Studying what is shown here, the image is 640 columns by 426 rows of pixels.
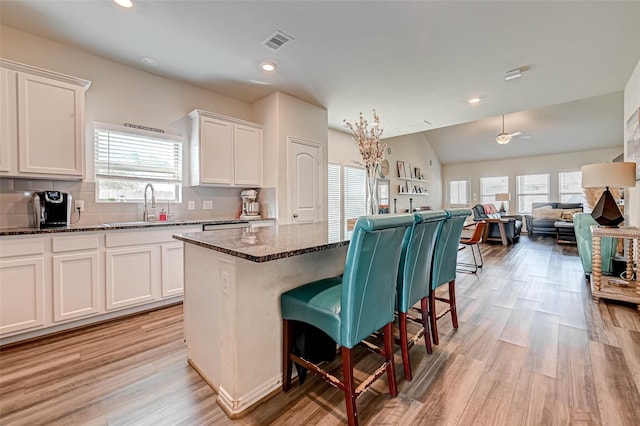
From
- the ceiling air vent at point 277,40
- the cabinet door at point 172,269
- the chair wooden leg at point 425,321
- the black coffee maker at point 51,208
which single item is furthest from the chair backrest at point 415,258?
the black coffee maker at point 51,208

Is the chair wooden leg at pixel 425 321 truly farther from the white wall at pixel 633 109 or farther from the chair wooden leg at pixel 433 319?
the white wall at pixel 633 109

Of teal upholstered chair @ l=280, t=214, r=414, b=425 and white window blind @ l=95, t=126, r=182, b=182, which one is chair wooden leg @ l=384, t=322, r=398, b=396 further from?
white window blind @ l=95, t=126, r=182, b=182

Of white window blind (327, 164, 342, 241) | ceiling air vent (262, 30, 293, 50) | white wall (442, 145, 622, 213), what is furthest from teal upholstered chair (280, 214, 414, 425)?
white wall (442, 145, 622, 213)

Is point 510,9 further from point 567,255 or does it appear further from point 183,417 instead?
point 567,255

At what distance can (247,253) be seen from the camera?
1.26m

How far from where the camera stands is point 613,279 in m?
3.30

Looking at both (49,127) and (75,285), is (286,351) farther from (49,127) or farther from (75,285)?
(49,127)

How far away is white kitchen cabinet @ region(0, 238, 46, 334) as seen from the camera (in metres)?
2.20

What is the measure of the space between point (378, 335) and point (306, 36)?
9.04ft

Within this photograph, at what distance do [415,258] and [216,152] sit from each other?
2961 mm

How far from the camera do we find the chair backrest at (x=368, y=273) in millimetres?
1324

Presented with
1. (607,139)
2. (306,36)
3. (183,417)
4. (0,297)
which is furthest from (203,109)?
(607,139)

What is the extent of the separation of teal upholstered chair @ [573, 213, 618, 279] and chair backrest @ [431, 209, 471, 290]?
260 cm

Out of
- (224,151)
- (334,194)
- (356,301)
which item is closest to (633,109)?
(334,194)
